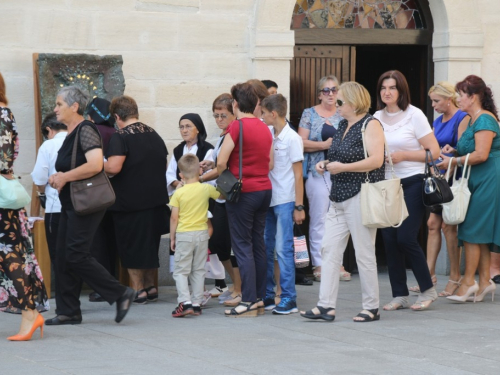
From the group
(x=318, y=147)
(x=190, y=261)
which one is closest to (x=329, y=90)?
(x=318, y=147)

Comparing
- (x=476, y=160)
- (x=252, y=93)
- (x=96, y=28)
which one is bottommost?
(x=476, y=160)

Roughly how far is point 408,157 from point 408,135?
0.18m

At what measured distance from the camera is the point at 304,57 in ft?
34.9

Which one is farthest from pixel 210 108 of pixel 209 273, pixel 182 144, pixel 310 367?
pixel 310 367

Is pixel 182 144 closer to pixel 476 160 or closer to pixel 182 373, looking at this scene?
pixel 476 160

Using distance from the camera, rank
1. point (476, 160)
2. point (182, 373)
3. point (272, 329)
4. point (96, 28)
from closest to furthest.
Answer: point (182, 373), point (272, 329), point (476, 160), point (96, 28)

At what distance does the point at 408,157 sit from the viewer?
26.8 feet

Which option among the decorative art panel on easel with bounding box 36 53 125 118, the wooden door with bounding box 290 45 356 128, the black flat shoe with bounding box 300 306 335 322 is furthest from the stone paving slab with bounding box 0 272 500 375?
the wooden door with bounding box 290 45 356 128

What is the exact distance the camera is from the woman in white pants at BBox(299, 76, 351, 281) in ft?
32.7

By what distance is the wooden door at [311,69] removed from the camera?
34.8 feet

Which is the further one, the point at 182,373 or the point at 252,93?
the point at 252,93

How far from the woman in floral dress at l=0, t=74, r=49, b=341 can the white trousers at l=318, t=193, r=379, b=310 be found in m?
2.15

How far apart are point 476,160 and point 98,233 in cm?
328

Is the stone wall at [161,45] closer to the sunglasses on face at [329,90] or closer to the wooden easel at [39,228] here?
the wooden easel at [39,228]
